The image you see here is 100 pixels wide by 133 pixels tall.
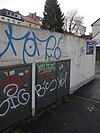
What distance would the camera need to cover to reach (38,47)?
452 cm

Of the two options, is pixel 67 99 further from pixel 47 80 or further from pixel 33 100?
pixel 33 100

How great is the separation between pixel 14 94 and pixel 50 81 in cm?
157

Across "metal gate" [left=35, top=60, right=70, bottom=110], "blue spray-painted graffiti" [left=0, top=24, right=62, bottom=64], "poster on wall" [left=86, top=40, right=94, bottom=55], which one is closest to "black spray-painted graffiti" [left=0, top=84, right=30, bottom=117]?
"metal gate" [left=35, top=60, right=70, bottom=110]

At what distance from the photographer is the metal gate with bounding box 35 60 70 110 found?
4.67 metres

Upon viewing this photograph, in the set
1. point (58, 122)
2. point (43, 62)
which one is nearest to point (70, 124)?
point (58, 122)

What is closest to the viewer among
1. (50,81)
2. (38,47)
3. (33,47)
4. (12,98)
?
(12,98)

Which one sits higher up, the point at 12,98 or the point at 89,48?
the point at 89,48

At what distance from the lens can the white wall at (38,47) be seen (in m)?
3.53

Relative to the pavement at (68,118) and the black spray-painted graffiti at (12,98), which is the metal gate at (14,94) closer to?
the black spray-painted graffiti at (12,98)

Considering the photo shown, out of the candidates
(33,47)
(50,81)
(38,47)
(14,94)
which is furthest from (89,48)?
(14,94)

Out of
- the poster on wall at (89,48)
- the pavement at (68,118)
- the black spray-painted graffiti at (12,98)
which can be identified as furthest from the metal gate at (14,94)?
the poster on wall at (89,48)

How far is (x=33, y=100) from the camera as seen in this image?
4.50 metres

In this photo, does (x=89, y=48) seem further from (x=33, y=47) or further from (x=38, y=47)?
(x=33, y=47)

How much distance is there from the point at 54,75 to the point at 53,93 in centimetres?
62
